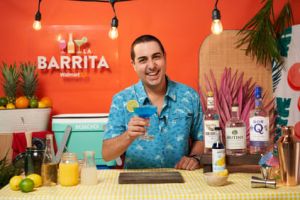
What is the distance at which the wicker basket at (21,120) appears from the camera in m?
3.80

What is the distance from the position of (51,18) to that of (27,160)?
2599 millimetres

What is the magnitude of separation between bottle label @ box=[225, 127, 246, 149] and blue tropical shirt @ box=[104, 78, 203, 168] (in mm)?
659

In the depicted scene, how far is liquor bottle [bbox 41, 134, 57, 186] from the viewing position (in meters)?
1.93

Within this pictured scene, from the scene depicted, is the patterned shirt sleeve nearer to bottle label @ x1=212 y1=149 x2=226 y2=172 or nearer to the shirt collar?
the shirt collar

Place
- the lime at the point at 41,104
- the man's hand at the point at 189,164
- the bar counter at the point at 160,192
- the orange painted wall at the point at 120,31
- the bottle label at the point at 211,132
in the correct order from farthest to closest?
the orange painted wall at the point at 120,31
the lime at the point at 41,104
the man's hand at the point at 189,164
the bottle label at the point at 211,132
the bar counter at the point at 160,192

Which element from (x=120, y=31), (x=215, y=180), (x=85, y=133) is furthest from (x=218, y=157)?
(x=120, y=31)

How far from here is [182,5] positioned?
439 cm

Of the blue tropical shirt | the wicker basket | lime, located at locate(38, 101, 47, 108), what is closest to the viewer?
the blue tropical shirt

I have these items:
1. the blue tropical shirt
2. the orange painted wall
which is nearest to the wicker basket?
the orange painted wall

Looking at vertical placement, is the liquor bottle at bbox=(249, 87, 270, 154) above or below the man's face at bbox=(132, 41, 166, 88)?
below

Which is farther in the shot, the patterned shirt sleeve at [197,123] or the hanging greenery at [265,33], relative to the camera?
the hanging greenery at [265,33]

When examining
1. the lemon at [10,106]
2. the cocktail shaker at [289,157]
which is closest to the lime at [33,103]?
the lemon at [10,106]

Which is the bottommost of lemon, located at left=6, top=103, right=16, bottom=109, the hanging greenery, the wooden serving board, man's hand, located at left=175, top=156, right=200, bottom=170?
the wooden serving board

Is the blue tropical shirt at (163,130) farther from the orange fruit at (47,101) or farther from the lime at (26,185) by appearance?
the orange fruit at (47,101)
